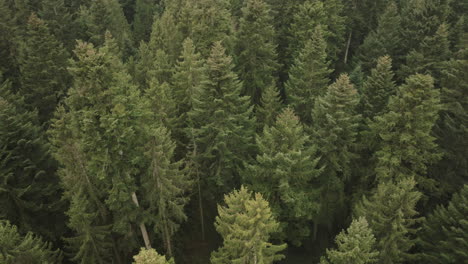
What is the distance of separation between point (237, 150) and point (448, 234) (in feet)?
49.8

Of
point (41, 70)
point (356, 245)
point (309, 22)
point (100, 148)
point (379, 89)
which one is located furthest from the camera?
point (309, 22)

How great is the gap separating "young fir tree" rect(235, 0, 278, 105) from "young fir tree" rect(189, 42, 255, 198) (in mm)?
6872

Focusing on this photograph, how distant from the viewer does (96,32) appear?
150ft

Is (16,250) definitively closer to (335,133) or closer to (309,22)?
(335,133)

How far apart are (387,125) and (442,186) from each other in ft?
23.2

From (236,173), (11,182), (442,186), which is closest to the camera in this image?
(11,182)

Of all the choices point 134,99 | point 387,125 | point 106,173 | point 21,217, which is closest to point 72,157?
point 106,173

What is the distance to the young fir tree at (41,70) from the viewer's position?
114 ft

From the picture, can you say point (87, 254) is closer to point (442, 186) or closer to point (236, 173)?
point (236, 173)

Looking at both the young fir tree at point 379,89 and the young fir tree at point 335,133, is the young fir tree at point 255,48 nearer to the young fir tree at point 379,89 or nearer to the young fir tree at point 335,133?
the young fir tree at point 335,133

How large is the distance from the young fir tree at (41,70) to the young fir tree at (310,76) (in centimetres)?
2271

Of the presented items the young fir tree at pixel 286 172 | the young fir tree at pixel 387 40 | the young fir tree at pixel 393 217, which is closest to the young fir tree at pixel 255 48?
the young fir tree at pixel 286 172

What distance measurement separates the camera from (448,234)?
21.3 metres

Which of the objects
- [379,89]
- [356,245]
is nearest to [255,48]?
[379,89]
